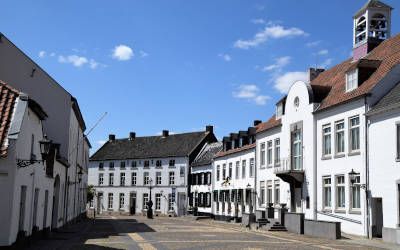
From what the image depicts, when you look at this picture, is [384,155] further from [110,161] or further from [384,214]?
[110,161]

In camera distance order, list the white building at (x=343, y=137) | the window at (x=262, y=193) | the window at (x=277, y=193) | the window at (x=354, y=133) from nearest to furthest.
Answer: the white building at (x=343, y=137) < the window at (x=354, y=133) < the window at (x=277, y=193) < the window at (x=262, y=193)

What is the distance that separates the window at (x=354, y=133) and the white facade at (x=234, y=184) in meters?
17.3

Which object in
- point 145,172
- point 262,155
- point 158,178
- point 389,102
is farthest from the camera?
point 145,172

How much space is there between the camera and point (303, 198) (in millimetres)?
35000

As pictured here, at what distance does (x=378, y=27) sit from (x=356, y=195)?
478 inches

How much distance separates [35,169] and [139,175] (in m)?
58.7

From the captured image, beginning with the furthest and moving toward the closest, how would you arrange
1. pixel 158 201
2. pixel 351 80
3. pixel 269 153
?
pixel 158 201 < pixel 269 153 < pixel 351 80

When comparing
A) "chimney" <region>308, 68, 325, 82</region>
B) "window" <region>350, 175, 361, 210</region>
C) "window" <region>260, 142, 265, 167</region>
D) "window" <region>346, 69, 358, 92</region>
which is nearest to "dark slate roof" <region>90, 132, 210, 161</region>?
"window" <region>260, 142, 265, 167</region>

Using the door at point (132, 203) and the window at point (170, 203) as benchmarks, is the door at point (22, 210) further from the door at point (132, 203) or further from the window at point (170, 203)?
the door at point (132, 203)

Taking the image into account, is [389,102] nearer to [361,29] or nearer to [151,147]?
[361,29]

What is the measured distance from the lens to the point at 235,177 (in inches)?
2064

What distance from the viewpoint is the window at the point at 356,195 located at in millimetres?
28547

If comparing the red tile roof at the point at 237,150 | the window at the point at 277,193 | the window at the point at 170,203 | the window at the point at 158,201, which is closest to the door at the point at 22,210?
the window at the point at 277,193

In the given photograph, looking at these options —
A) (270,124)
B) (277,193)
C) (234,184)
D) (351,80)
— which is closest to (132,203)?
(234,184)
